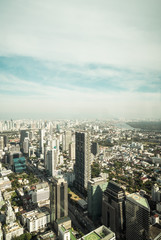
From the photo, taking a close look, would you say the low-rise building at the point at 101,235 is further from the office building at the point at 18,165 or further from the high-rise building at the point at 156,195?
the office building at the point at 18,165

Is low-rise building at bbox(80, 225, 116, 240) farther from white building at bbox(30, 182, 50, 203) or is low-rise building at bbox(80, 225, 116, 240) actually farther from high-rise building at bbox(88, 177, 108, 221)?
white building at bbox(30, 182, 50, 203)

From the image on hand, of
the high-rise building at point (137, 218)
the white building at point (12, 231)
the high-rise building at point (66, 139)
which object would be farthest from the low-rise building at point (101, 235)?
the high-rise building at point (66, 139)

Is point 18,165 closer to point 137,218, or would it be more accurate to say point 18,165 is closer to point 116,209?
point 116,209

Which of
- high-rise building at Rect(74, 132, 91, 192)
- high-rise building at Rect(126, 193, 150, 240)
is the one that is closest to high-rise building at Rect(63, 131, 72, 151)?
high-rise building at Rect(74, 132, 91, 192)

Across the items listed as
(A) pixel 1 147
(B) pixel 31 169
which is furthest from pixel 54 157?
(A) pixel 1 147

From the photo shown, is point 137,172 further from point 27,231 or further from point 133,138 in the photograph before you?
point 133,138

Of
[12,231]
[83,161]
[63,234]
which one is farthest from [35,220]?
[83,161]

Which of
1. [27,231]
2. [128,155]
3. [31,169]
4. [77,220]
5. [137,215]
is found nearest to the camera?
[137,215]
